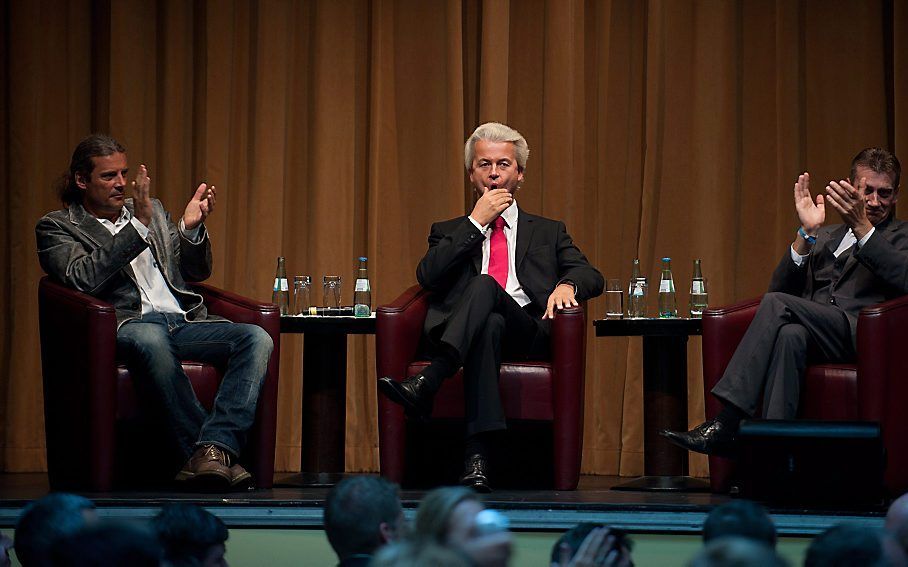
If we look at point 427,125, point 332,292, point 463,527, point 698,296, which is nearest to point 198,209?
point 332,292

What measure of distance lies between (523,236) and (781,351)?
1041mm

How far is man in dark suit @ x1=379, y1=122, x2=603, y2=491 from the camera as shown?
3.61m

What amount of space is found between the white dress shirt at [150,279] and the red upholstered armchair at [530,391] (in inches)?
29.2

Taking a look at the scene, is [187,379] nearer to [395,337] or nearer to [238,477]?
[238,477]

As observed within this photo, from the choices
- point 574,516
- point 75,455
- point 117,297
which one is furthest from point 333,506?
point 117,297

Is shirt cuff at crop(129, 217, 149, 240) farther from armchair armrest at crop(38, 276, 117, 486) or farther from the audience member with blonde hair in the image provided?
the audience member with blonde hair

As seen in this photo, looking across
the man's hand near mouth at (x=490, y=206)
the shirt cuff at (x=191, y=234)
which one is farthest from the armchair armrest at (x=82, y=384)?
the man's hand near mouth at (x=490, y=206)

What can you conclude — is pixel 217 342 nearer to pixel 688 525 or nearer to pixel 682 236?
pixel 688 525

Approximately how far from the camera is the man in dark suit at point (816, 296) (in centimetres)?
363

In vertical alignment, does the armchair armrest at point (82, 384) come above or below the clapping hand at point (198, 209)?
below

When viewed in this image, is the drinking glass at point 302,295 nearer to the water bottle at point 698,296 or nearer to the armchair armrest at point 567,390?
the armchair armrest at point 567,390

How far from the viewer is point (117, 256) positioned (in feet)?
12.4

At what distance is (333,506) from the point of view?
1.95 m

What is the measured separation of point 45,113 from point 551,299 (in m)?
2.60
